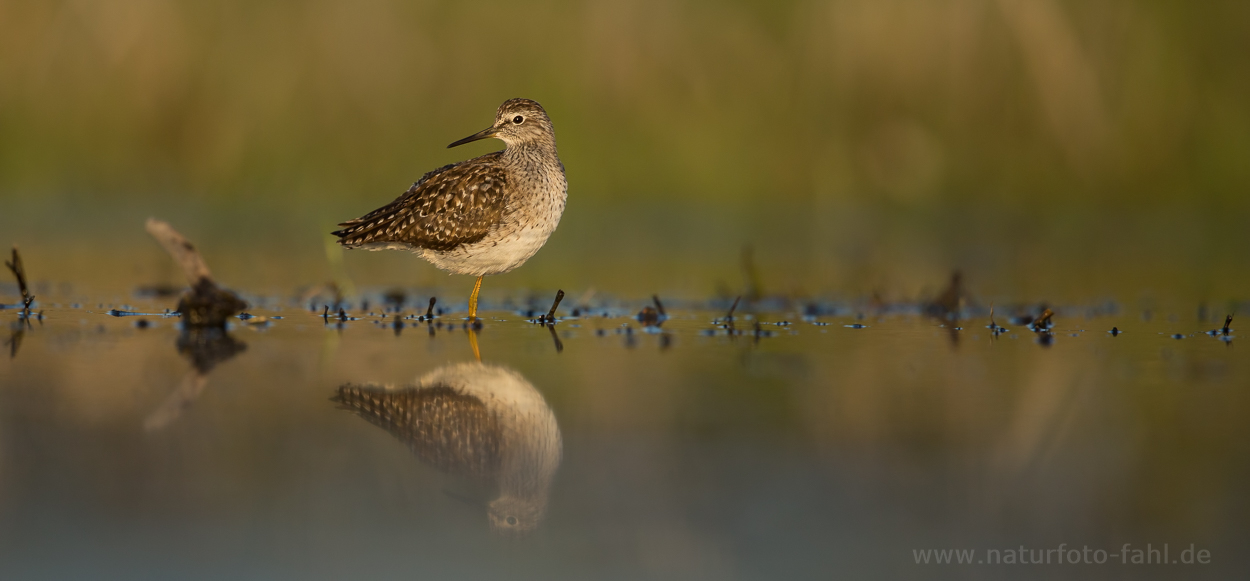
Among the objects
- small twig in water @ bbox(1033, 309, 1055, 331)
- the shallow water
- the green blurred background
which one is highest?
the green blurred background

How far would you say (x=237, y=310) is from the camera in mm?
8258

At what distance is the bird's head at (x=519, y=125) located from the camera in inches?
402

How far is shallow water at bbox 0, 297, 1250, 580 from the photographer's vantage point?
11.9ft

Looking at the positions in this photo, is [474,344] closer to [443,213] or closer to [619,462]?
[443,213]

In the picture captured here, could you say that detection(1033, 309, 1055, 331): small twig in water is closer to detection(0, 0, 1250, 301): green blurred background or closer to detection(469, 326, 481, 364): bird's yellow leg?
detection(469, 326, 481, 364): bird's yellow leg

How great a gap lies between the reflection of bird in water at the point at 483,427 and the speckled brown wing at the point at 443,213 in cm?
272

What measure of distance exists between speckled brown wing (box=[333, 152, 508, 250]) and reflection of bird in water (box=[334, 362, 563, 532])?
272 centimetres

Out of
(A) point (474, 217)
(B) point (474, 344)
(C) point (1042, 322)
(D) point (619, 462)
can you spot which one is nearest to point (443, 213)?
(A) point (474, 217)

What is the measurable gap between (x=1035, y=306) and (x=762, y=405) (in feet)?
17.5

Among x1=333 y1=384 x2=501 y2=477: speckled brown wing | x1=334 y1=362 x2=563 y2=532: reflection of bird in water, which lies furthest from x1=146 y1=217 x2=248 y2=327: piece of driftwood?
x1=333 y1=384 x2=501 y2=477: speckled brown wing

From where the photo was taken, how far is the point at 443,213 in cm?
921

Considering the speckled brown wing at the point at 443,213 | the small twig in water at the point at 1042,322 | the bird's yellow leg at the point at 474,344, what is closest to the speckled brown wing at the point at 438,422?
the bird's yellow leg at the point at 474,344

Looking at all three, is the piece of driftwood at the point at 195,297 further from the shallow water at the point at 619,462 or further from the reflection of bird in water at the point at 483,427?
the reflection of bird in water at the point at 483,427

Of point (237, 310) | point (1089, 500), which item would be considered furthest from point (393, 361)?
point (1089, 500)
